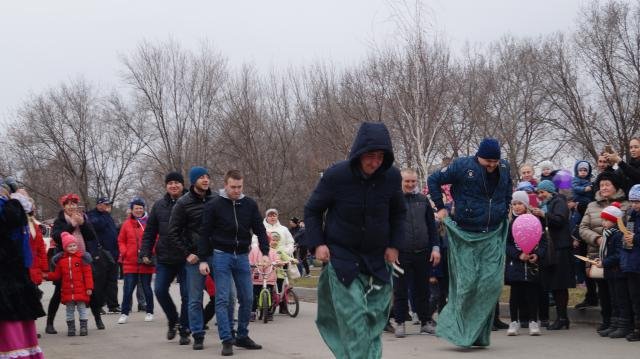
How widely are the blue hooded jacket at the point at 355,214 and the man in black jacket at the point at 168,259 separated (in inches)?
180

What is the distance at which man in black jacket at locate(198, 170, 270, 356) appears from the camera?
10.4 m

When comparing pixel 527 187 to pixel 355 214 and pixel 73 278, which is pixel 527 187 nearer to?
pixel 355 214

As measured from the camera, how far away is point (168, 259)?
11.5 meters

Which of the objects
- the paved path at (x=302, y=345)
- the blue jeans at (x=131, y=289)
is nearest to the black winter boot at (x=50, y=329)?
the paved path at (x=302, y=345)

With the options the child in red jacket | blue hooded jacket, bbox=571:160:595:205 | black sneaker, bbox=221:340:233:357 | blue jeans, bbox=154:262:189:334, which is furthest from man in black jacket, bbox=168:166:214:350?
blue hooded jacket, bbox=571:160:595:205

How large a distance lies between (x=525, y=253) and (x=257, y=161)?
33.6 metres

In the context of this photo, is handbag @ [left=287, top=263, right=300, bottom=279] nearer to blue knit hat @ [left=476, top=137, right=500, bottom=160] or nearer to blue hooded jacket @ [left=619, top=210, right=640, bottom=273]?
blue knit hat @ [left=476, top=137, right=500, bottom=160]

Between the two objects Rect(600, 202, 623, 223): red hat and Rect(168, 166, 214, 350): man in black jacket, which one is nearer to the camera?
Rect(600, 202, 623, 223): red hat

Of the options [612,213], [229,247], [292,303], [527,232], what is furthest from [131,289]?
[612,213]

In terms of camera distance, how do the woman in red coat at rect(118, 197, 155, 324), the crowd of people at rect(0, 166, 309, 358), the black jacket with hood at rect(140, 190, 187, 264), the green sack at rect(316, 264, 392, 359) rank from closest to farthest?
the green sack at rect(316, 264, 392, 359) → the crowd of people at rect(0, 166, 309, 358) → the black jacket with hood at rect(140, 190, 187, 264) → the woman in red coat at rect(118, 197, 155, 324)

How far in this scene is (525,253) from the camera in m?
11.1

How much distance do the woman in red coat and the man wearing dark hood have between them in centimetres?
840

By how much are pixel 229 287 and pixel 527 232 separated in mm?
3797

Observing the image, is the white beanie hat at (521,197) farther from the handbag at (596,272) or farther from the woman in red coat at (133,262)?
the woman in red coat at (133,262)
